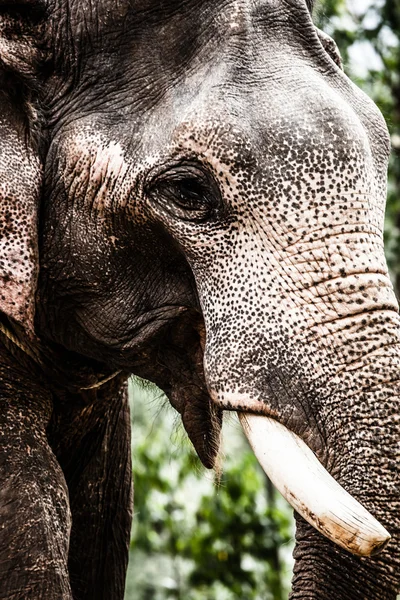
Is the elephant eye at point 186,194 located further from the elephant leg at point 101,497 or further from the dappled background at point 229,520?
the dappled background at point 229,520

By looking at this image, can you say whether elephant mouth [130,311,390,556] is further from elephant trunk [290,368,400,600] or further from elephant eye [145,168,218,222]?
elephant eye [145,168,218,222]

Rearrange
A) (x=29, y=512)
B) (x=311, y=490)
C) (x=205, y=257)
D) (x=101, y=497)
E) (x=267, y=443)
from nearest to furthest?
(x=311, y=490) < (x=267, y=443) < (x=205, y=257) < (x=29, y=512) < (x=101, y=497)

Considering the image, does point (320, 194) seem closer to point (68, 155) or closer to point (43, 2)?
point (68, 155)

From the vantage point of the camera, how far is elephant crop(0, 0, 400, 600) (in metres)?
2.44

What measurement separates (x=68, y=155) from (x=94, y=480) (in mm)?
1105

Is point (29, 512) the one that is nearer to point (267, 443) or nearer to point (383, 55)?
point (267, 443)

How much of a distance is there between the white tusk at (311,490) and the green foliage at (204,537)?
3.57 meters

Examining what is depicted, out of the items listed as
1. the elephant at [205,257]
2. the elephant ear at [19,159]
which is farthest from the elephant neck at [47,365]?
the elephant ear at [19,159]

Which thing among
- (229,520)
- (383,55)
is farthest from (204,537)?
(383,55)

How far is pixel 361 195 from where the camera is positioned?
8.45ft

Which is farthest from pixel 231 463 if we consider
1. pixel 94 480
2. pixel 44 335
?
pixel 44 335

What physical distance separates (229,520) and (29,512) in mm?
3514

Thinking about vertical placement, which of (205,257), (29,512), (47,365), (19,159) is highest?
(19,159)

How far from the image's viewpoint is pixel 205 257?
268 cm
